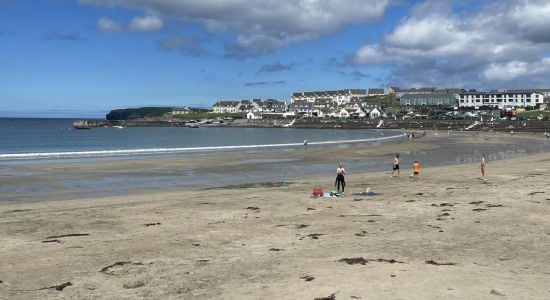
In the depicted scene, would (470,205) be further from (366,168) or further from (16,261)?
(366,168)

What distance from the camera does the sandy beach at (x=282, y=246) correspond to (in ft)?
27.0

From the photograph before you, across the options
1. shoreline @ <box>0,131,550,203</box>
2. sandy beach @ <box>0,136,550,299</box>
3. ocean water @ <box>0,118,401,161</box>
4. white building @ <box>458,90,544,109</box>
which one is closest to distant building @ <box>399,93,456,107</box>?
white building @ <box>458,90,544,109</box>

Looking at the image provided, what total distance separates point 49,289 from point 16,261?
230cm

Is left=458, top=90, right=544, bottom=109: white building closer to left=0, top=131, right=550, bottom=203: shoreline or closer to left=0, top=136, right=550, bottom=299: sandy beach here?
left=0, top=131, right=550, bottom=203: shoreline

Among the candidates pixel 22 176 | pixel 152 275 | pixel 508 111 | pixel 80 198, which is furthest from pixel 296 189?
pixel 508 111

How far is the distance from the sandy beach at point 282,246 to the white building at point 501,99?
550 feet

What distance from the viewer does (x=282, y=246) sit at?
36.7ft

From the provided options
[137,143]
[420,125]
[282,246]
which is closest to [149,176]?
[282,246]

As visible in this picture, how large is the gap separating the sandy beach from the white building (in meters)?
168

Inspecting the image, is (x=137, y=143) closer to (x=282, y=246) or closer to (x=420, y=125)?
(x=282, y=246)

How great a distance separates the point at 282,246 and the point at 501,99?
18326 cm

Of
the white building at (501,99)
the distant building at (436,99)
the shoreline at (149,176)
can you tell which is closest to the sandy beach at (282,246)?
the shoreline at (149,176)

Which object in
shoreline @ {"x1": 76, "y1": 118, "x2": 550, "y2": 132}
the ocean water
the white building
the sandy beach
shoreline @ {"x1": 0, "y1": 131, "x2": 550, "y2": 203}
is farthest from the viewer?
the white building

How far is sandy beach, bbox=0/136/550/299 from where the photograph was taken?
8.24 meters
